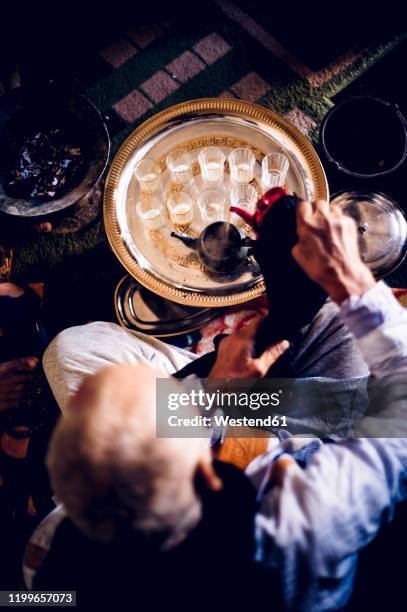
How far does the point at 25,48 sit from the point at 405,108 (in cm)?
245

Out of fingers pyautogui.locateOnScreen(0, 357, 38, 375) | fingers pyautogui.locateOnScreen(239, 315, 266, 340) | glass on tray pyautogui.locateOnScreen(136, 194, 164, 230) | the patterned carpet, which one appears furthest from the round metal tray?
fingers pyautogui.locateOnScreen(0, 357, 38, 375)

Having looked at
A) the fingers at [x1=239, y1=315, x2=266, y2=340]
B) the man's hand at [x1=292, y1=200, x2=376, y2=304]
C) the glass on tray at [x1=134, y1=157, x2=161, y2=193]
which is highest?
the man's hand at [x1=292, y1=200, x2=376, y2=304]

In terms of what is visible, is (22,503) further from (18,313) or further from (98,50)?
(98,50)

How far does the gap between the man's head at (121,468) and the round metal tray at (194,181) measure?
103 cm

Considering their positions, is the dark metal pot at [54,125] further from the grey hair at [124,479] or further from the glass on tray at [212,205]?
the grey hair at [124,479]

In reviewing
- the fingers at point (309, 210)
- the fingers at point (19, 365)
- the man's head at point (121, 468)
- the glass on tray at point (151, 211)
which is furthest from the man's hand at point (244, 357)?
the fingers at point (19, 365)

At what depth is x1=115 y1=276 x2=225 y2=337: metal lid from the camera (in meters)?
2.20

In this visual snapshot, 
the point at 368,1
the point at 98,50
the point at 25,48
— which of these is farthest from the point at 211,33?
the point at 25,48

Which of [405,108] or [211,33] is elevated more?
[211,33]

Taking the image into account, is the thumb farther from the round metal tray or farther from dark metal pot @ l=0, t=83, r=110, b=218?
dark metal pot @ l=0, t=83, r=110, b=218

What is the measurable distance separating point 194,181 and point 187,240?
0.33m

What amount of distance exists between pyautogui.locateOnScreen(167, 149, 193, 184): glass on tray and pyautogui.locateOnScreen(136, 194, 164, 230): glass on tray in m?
0.16

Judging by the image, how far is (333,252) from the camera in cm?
137

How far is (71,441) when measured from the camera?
1.02m
